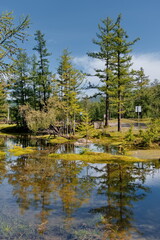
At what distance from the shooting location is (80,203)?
8.07 m

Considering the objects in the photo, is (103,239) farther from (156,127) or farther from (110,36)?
(110,36)

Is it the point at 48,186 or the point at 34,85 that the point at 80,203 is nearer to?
the point at 48,186

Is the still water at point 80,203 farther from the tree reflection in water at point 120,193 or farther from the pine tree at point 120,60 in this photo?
the pine tree at point 120,60

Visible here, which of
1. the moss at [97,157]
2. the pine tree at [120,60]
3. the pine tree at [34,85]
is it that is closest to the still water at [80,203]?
the moss at [97,157]

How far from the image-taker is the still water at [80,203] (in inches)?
235

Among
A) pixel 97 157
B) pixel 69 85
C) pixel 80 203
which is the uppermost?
pixel 69 85

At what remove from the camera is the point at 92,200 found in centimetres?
836

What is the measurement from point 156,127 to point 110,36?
19.4m

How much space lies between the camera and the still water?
5.97 m

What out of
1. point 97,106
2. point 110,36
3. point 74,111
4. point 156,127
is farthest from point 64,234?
point 97,106

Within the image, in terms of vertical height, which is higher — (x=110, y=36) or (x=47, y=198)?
(x=110, y=36)

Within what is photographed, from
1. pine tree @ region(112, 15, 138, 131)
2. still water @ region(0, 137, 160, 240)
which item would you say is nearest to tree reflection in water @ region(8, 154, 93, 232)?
still water @ region(0, 137, 160, 240)

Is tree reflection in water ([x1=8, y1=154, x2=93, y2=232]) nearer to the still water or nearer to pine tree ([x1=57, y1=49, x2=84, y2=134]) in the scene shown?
the still water

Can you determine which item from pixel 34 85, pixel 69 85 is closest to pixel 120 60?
pixel 69 85
